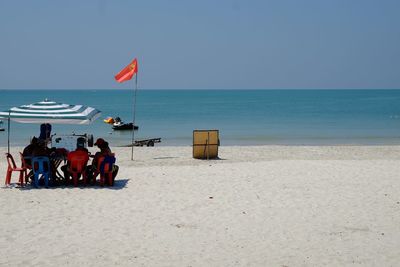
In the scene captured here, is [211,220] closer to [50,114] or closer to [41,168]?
[41,168]

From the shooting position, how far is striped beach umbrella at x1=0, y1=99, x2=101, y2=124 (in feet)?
35.6

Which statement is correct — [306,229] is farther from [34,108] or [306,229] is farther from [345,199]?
[34,108]

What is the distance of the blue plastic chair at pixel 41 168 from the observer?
10406mm

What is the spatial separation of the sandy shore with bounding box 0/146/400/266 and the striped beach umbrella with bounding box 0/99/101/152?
135 cm

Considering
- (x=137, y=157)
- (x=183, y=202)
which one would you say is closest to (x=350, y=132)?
(x=137, y=157)

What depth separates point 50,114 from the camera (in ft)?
35.9

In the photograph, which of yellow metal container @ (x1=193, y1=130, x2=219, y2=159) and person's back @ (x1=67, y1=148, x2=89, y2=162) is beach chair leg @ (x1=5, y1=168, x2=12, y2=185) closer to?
person's back @ (x1=67, y1=148, x2=89, y2=162)

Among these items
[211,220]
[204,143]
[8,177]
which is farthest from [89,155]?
[204,143]
